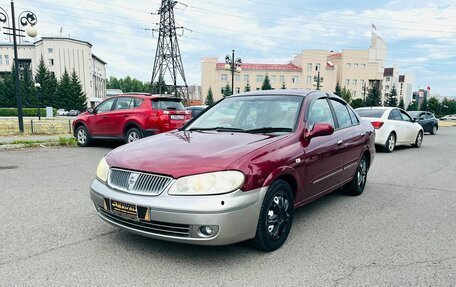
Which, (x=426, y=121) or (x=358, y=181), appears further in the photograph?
(x=426, y=121)

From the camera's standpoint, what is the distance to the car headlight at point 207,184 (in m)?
2.83

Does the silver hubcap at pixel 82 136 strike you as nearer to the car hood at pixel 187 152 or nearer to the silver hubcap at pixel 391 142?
the car hood at pixel 187 152

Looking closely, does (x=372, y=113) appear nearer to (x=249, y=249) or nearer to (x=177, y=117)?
(x=177, y=117)

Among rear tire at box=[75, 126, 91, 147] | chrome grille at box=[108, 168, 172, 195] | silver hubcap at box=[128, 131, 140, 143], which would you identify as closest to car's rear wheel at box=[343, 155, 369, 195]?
chrome grille at box=[108, 168, 172, 195]

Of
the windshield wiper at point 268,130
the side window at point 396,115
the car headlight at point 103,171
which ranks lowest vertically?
the car headlight at point 103,171

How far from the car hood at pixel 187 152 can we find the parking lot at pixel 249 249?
2.82 ft

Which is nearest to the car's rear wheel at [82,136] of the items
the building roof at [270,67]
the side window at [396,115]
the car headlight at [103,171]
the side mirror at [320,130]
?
the car headlight at [103,171]

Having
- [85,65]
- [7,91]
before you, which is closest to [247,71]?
[85,65]

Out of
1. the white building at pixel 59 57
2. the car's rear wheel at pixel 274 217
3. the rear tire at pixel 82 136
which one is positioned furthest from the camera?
the white building at pixel 59 57

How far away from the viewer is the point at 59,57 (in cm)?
7881

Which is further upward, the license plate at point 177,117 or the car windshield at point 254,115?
the car windshield at point 254,115

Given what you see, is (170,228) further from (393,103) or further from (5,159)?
(393,103)

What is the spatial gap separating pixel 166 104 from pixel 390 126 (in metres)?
6.99

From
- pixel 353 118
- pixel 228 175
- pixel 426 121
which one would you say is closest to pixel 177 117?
pixel 353 118
